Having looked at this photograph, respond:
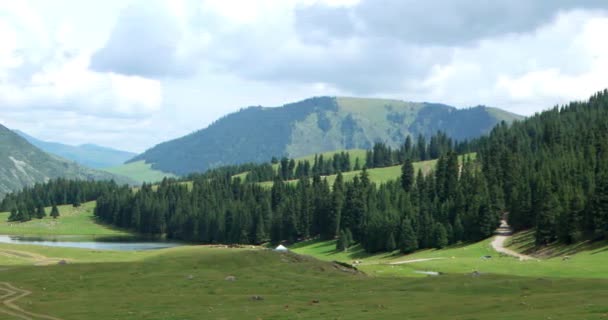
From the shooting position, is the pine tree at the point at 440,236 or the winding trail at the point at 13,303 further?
the pine tree at the point at 440,236

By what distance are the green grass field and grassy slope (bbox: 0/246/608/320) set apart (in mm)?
93

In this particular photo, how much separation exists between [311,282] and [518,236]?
8429 centimetres

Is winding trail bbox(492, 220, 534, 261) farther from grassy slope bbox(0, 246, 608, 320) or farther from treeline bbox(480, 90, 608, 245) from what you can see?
grassy slope bbox(0, 246, 608, 320)

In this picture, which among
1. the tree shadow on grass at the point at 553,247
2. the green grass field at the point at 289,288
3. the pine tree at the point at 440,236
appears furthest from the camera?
the pine tree at the point at 440,236

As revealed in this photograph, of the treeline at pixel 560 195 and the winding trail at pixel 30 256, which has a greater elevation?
the treeline at pixel 560 195

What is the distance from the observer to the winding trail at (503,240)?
127m

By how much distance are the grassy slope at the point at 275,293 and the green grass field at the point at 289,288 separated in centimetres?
9

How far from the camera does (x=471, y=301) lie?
57.8 m

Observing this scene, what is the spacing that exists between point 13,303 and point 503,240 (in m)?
110

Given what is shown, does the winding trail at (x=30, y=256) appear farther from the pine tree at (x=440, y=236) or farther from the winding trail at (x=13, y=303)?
the pine tree at (x=440, y=236)

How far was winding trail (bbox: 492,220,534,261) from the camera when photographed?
417 feet

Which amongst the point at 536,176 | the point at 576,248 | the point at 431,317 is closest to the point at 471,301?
the point at 431,317

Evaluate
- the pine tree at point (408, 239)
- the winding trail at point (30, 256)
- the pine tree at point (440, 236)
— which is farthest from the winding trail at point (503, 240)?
the winding trail at point (30, 256)

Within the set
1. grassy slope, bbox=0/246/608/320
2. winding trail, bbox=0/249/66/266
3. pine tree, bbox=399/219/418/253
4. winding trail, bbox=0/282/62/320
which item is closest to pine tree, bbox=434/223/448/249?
pine tree, bbox=399/219/418/253
